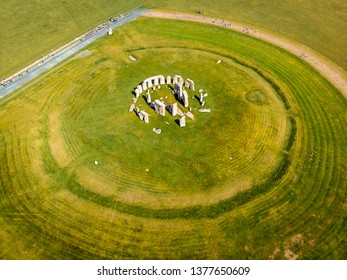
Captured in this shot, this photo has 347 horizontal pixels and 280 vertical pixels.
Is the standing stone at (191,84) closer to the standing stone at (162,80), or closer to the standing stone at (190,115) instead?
the standing stone at (162,80)

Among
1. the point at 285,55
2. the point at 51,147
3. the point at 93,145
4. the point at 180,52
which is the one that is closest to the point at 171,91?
the point at 180,52

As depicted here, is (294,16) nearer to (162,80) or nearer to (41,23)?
(162,80)

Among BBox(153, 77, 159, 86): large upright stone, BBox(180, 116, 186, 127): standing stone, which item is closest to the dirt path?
BBox(153, 77, 159, 86): large upright stone

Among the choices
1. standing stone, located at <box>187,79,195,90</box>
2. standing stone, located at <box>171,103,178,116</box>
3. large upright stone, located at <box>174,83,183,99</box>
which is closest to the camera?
standing stone, located at <box>171,103,178,116</box>

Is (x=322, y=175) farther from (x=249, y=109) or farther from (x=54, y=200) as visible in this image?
(x=54, y=200)

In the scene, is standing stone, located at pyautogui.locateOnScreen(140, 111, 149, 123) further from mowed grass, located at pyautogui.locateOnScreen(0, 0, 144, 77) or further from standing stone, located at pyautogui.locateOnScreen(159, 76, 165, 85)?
mowed grass, located at pyautogui.locateOnScreen(0, 0, 144, 77)

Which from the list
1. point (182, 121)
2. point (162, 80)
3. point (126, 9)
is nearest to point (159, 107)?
point (182, 121)
